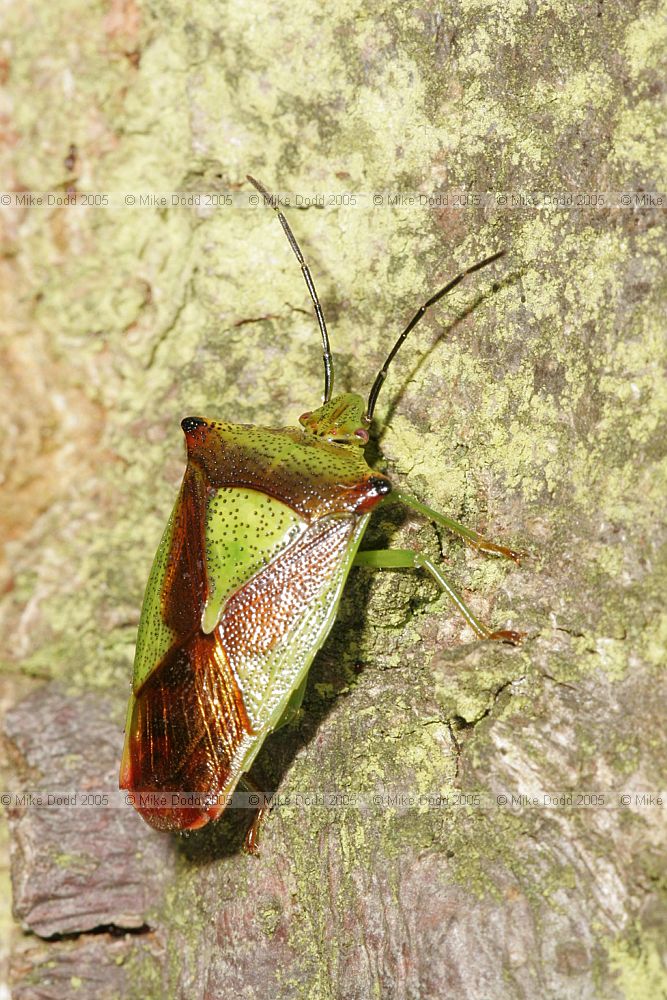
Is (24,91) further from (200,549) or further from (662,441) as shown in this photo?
(662,441)

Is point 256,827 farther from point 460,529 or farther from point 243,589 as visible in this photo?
point 460,529

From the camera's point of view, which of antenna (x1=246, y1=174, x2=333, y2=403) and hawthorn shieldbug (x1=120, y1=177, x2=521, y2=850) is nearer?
hawthorn shieldbug (x1=120, y1=177, x2=521, y2=850)

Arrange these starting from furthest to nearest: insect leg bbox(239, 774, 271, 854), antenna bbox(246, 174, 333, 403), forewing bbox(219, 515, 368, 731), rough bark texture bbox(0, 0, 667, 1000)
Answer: antenna bbox(246, 174, 333, 403) → insect leg bbox(239, 774, 271, 854) → forewing bbox(219, 515, 368, 731) → rough bark texture bbox(0, 0, 667, 1000)

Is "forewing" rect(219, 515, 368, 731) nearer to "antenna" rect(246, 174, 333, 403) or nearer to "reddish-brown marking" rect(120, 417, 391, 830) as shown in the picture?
"reddish-brown marking" rect(120, 417, 391, 830)

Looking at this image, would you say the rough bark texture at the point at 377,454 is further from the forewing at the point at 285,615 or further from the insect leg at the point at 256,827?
the forewing at the point at 285,615

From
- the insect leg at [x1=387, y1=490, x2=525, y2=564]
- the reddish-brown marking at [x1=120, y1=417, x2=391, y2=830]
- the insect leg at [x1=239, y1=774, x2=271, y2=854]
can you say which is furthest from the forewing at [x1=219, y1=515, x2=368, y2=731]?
the insect leg at [x1=239, y1=774, x2=271, y2=854]

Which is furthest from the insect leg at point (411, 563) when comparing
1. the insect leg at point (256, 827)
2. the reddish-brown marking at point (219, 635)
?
the insect leg at point (256, 827)
